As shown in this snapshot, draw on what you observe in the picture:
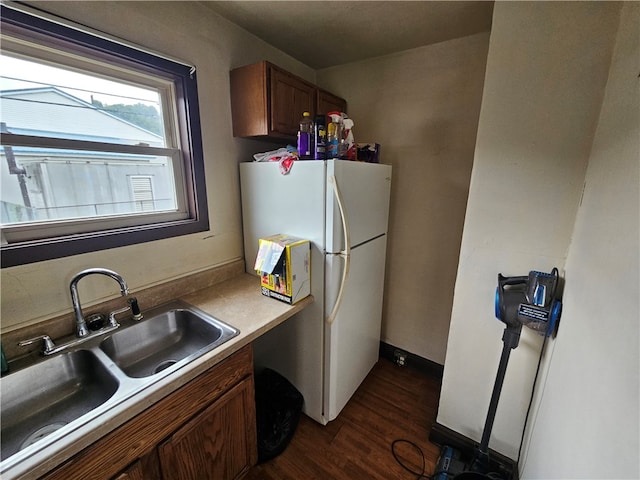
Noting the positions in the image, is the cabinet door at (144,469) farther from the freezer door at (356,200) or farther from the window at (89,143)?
the freezer door at (356,200)

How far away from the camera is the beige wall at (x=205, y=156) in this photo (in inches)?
41.7

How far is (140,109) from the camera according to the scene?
1.37m

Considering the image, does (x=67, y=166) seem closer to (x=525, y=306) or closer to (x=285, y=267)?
(x=285, y=267)

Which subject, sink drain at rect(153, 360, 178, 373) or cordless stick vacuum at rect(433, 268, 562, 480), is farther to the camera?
sink drain at rect(153, 360, 178, 373)

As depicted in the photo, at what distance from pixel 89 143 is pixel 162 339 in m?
0.98

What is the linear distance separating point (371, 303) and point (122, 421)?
148cm

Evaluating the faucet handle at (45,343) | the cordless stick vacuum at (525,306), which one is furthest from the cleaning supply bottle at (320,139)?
the faucet handle at (45,343)

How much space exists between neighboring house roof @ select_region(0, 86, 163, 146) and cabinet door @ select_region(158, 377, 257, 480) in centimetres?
131

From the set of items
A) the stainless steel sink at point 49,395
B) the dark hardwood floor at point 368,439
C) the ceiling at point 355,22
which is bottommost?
the dark hardwood floor at point 368,439

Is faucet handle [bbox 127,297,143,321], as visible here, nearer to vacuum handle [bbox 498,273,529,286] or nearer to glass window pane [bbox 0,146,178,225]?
glass window pane [bbox 0,146,178,225]

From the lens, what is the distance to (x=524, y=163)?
45.2 inches

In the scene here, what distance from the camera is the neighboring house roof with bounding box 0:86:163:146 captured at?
102 centimetres

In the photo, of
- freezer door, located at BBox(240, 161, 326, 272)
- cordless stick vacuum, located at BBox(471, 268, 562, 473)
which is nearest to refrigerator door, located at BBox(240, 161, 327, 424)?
freezer door, located at BBox(240, 161, 326, 272)

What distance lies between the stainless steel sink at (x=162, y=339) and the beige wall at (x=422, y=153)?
4.84 feet
